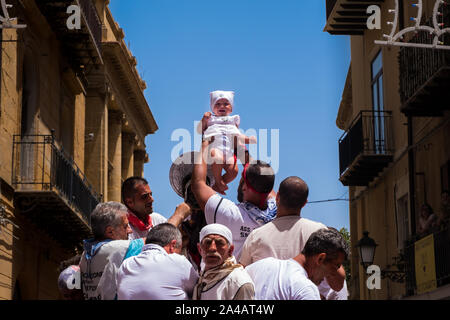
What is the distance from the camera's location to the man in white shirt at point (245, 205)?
8.38m

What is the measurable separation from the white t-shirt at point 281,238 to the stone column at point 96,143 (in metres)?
26.0

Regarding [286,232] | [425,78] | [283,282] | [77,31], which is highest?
[77,31]

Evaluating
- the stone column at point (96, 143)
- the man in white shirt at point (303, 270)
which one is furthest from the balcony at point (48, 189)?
the man in white shirt at point (303, 270)

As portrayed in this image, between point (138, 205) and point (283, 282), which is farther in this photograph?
point (138, 205)

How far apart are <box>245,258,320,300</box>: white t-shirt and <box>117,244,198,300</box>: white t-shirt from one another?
1.90 ft

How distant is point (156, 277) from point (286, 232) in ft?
3.95

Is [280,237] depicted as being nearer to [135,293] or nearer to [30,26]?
[135,293]

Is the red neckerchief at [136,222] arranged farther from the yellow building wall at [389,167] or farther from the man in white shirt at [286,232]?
the yellow building wall at [389,167]

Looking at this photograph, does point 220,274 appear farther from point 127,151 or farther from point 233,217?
point 127,151

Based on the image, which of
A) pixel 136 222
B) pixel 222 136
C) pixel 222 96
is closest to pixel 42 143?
pixel 222 96

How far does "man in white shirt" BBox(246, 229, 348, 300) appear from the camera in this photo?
6586mm

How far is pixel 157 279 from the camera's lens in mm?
7098

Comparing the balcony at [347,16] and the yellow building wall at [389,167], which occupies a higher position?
the balcony at [347,16]

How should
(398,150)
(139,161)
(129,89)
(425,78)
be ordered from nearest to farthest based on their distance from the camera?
(425,78) < (398,150) < (129,89) < (139,161)
